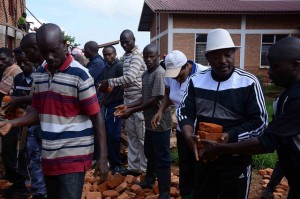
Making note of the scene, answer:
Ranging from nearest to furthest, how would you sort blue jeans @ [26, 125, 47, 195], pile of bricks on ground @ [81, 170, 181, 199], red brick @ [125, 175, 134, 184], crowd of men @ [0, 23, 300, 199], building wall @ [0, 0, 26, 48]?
1. crowd of men @ [0, 23, 300, 199]
2. blue jeans @ [26, 125, 47, 195]
3. pile of bricks on ground @ [81, 170, 181, 199]
4. red brick @ [125, 175, 134, 184]
5. building wall @ [0, 0, 26, 48]

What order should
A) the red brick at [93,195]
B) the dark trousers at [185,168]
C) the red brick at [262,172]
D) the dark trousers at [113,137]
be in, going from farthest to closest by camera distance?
the dark trousers at [113,137] → the red brick at [262,172] → the red brick at [93,195] → the dark trousers at [185,168]

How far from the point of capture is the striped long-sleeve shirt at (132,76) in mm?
5168

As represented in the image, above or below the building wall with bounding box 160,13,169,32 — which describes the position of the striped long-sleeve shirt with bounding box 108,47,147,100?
below

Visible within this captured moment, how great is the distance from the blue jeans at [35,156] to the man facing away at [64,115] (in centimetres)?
152

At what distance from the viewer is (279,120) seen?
2.07 m

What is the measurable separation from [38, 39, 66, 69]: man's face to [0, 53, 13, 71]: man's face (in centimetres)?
240

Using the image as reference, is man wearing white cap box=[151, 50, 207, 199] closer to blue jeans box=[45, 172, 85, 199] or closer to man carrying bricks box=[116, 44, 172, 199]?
man carrying bricks box=[116, 44, 172, 199]

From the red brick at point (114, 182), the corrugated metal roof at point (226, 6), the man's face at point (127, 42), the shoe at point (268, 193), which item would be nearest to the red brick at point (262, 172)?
the shoe at point (268, 193)

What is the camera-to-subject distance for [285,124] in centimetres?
205

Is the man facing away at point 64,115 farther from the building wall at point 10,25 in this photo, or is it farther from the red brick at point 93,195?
the building wall at point 10,25

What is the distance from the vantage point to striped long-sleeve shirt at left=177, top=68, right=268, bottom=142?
7.93 feet

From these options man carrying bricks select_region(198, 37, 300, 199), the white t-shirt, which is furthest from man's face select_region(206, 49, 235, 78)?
the white t-shirt

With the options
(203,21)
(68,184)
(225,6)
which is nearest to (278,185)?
(68,184)

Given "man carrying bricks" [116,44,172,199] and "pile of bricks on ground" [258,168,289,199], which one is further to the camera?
"pile of bricks on ground" [258,168,289,199]
